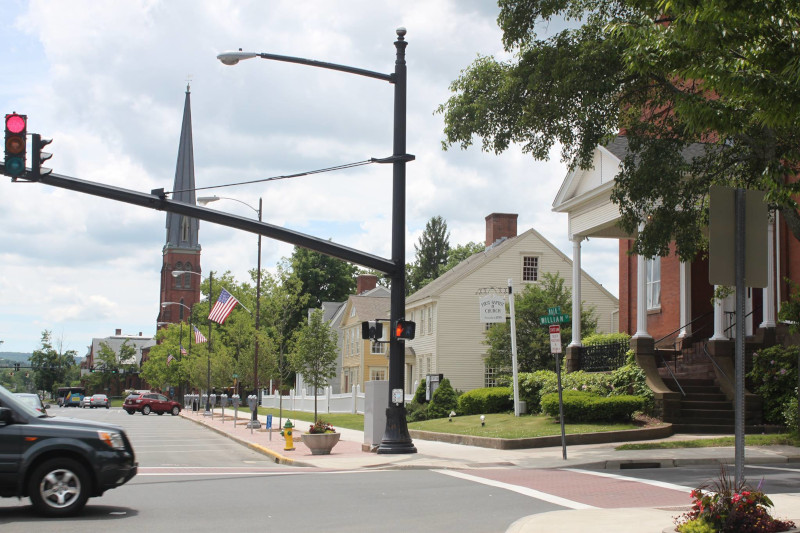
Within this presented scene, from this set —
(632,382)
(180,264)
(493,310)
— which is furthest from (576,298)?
(180,264)

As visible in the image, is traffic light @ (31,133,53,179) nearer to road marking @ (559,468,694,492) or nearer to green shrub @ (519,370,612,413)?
road marking @ (559,468,694,492)

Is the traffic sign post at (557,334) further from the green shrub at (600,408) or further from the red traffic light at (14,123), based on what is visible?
the red traffic light at (14,123)

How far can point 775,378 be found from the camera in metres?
22.0

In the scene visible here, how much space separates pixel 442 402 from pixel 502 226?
18.6 m

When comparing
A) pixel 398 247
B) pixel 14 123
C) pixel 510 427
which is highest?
pixel 14 123

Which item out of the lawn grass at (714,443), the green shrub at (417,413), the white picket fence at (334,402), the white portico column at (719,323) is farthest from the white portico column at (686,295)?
the white picket fence at (334,402)

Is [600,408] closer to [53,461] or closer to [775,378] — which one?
[775,378]

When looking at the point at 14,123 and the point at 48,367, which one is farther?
the point at 48,367

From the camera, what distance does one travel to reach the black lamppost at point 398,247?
19109 millimetres

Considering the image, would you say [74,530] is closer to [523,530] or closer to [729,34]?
[523,530]

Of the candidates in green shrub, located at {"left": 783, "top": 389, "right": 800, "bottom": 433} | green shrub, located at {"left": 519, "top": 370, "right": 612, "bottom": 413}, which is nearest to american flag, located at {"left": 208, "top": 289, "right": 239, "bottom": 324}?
green shrub, located at {"left": 519, "top": 370, "right": 612, "bottom": 413}

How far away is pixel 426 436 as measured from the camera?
26.1 metres

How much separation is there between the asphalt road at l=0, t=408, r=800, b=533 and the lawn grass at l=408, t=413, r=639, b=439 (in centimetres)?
582

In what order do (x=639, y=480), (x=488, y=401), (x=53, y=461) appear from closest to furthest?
(x=53, y=461)
(x=639, y=480)
(x=488, y=401)
